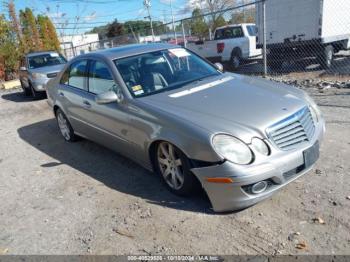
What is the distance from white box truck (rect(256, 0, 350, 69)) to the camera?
10.8 metres

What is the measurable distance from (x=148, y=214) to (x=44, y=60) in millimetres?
10419

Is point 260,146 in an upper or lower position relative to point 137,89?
lower

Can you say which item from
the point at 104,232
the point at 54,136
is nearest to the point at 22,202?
the point at 104,232

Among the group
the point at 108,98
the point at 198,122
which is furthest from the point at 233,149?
the point at 108,98

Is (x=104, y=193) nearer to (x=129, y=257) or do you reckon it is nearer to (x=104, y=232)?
(x=104, y=232)

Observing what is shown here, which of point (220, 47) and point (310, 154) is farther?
point (220, 47)

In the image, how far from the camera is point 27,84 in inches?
483

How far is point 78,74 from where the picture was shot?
5.53m

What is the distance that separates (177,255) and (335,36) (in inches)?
406

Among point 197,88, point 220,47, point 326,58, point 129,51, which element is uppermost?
point 129,51

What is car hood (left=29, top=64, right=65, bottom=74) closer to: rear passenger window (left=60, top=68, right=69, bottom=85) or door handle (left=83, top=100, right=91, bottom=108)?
rear passenger window (left=60, top=68, right=69, bottom=85)

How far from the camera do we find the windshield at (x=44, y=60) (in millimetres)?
12336

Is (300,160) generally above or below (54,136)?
above

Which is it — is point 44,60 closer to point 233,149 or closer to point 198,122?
point 198,122
